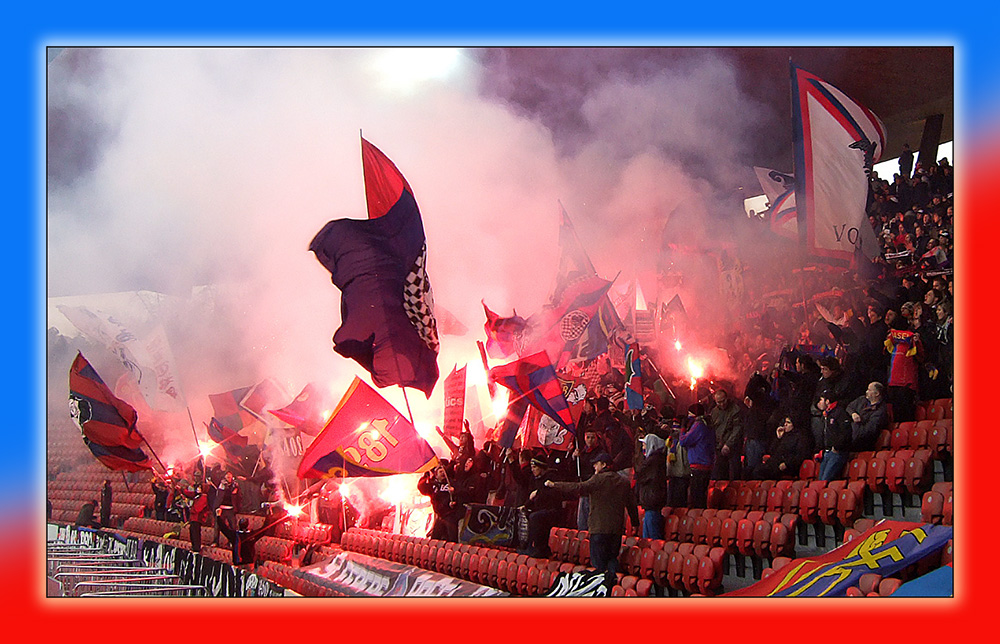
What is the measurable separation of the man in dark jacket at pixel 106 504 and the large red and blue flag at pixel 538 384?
251 cm

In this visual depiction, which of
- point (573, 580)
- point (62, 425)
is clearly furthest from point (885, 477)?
point (62, 425)

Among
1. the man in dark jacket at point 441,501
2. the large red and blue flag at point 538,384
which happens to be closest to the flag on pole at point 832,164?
the large red and blue flag at point 538,384

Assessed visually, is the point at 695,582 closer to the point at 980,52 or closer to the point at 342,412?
the point at 342,412

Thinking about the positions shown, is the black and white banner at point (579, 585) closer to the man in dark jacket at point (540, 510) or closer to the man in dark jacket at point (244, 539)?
the man in dark jacket at point (540, 510)

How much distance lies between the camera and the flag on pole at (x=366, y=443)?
6125mm

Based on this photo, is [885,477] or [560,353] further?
[560,353]

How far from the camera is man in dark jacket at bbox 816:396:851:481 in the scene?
5750 millimetres

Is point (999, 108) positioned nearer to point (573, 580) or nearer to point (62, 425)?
point (573, 580)

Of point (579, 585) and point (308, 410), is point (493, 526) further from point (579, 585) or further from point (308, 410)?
point (308, 410)

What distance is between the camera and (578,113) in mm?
6133

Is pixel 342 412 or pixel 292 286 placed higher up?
pixel 292 286

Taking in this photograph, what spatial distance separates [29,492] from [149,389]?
95 centimetres

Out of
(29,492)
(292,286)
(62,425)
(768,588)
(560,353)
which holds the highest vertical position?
(292,286)
